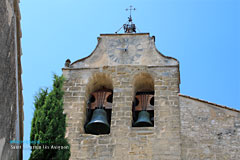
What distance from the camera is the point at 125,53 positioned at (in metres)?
13.4

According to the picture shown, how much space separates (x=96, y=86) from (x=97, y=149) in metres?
2.19

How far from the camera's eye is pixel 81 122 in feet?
39.6

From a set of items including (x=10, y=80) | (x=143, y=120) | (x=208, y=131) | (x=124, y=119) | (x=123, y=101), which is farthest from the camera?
(x=123, y=101)

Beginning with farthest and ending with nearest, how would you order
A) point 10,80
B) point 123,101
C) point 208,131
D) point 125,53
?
point 125,53, point 123,101, point 208,131, point 10,80

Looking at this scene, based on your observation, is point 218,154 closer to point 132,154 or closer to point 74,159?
point 132,154

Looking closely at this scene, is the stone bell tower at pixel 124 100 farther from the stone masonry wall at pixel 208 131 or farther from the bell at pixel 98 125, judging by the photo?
the stone masonry wall at pixel 208 131

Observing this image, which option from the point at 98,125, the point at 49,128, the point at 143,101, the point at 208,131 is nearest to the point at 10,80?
the point at 49,128

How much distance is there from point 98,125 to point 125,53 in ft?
7.21

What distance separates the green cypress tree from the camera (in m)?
8.43

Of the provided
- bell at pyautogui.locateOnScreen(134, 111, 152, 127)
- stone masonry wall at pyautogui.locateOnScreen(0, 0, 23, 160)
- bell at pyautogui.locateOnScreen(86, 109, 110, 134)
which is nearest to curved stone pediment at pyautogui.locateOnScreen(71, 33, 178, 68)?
bell at pyautogui.locateOnScreen(134, 111, 152, 127)

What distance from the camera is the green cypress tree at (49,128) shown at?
8430 mm

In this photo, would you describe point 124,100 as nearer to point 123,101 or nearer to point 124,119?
point 123,101

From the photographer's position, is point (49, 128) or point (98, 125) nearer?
point (49, 128)

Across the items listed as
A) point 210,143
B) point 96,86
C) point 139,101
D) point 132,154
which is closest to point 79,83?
point 96,86
